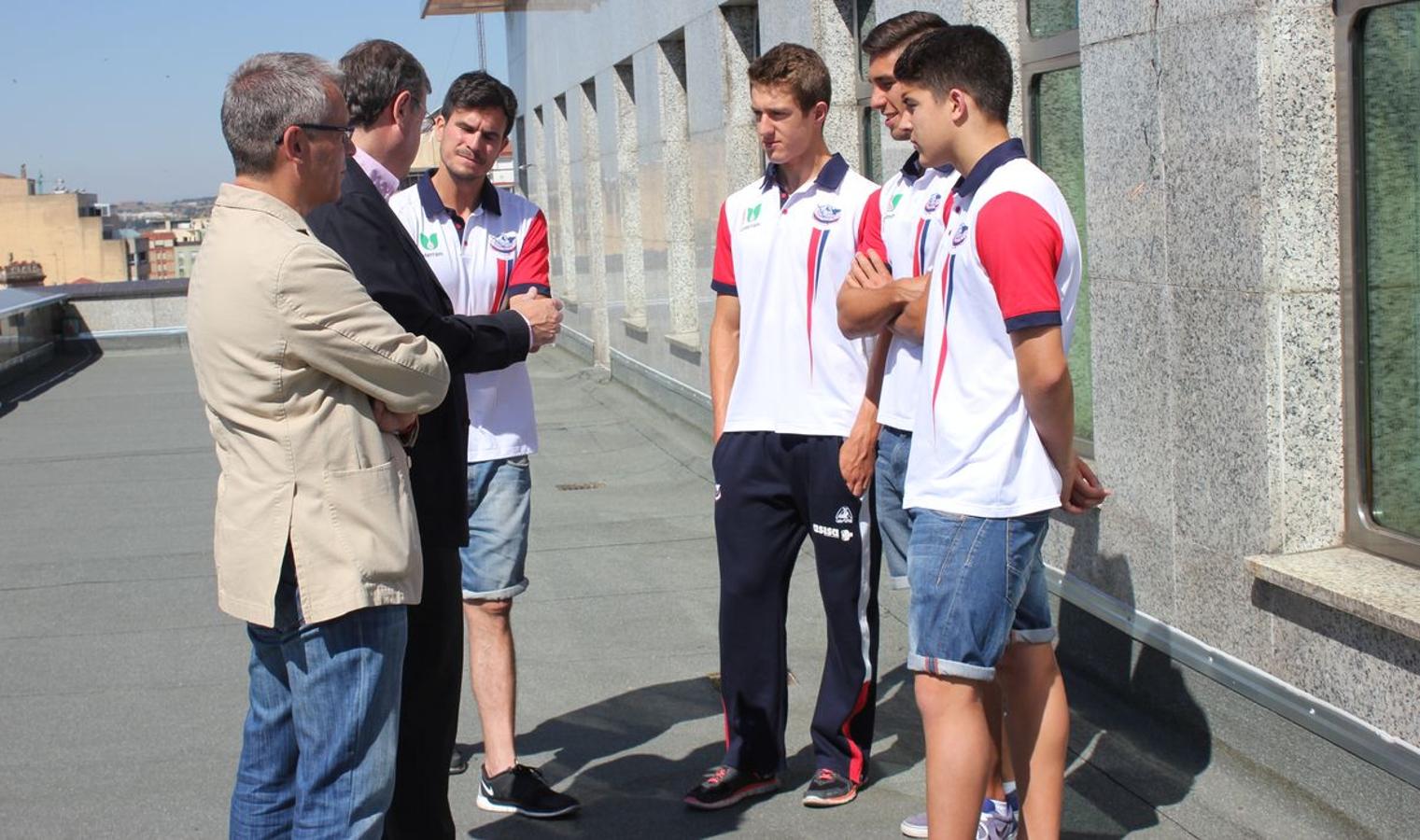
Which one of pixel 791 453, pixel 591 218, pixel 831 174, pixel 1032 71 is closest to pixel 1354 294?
pixel 831 174

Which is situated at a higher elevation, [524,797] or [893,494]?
[893,494]

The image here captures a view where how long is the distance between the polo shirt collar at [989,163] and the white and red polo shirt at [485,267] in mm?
1560

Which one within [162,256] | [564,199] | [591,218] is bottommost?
[591,218]

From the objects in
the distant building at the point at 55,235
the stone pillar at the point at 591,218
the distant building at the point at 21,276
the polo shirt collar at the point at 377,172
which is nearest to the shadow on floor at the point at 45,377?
the stone pillar at the point at 591,218

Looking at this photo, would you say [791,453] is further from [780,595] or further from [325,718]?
[325,718]

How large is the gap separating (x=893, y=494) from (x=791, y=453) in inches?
12.9

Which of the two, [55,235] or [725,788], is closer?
[725,788]

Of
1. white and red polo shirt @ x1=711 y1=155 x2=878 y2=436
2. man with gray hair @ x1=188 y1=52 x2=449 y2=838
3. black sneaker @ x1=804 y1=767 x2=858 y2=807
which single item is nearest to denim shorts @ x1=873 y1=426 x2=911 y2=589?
white and red polo shirt @ x1=711 y1=155 x2=878 y2=436

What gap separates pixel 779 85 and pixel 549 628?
2963 mm

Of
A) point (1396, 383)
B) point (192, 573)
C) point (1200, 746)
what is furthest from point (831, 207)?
point (192, 573)

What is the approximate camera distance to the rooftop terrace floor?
470 cm

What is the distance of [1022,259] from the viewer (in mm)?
3377

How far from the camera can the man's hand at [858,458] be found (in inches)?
179

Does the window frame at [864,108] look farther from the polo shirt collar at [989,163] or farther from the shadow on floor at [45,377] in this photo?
the shadow on floor at [45,377]
